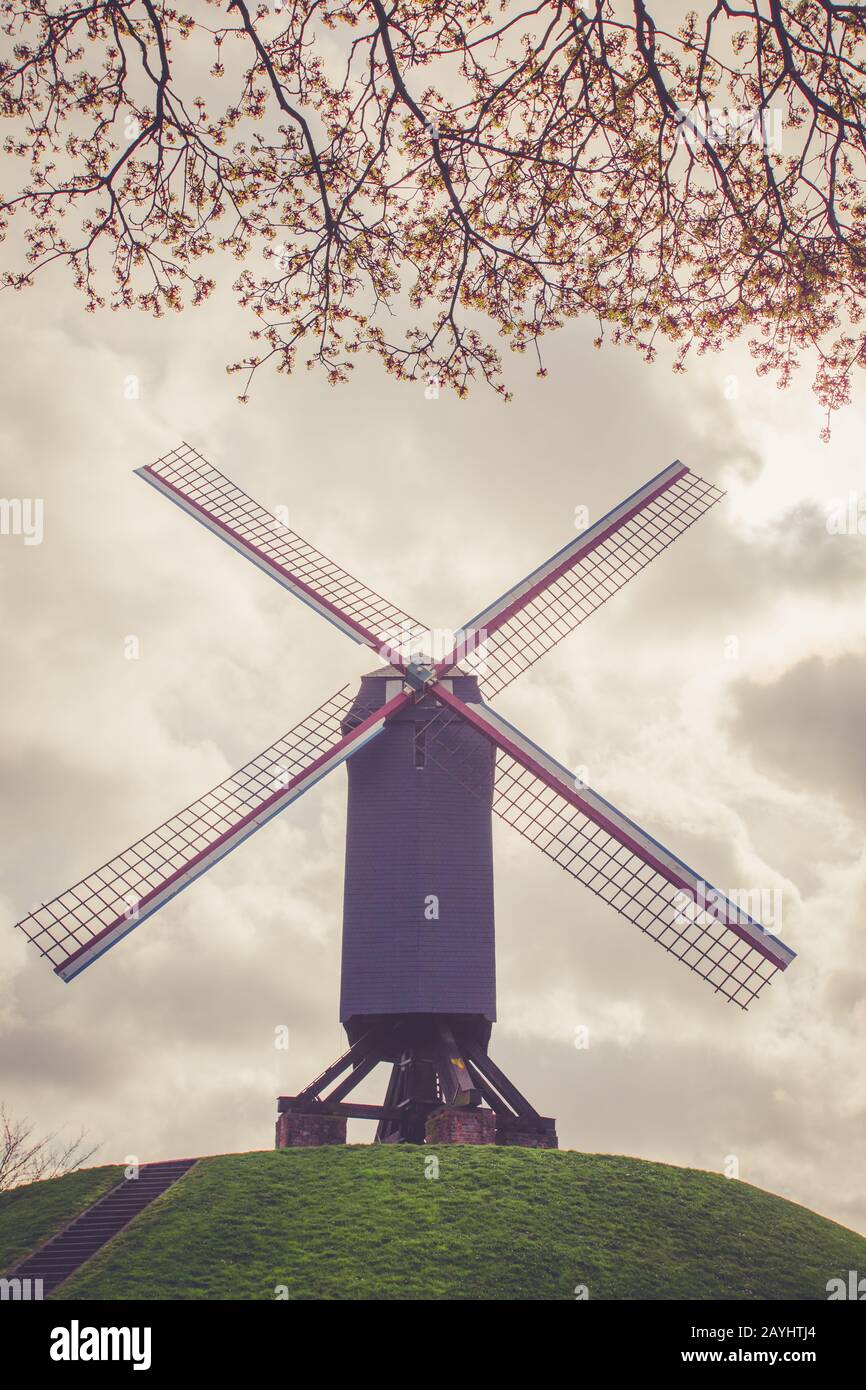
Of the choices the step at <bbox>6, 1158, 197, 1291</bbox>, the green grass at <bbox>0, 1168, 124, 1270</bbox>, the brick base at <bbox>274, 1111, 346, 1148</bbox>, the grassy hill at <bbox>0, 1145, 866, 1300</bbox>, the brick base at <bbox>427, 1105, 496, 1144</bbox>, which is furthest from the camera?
the brick base at <bbox>274, 1111, 346, 1148</bbox>

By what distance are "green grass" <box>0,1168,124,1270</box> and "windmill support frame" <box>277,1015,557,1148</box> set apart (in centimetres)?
371

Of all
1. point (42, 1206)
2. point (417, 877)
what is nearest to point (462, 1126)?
point (417, 877)

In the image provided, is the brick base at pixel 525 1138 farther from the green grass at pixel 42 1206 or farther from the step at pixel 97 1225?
the green grass at pixel 42 1206

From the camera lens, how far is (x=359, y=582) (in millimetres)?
26719

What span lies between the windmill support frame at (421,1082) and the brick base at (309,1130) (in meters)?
0.10

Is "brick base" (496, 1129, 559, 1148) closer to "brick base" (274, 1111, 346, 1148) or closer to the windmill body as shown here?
the windmill body

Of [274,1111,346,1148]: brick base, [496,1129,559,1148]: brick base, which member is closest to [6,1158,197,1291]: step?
[274,1111,346,1148]: brick base

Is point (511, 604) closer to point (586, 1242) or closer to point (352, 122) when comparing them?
point (586, 1242)

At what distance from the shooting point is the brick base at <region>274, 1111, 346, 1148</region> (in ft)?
75.1

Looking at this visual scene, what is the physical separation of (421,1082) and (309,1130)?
231cm

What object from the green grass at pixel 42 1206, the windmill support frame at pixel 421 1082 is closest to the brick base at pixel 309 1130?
the windmill support frame at pixel 421 1082

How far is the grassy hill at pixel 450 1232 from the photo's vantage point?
17578 millimetres

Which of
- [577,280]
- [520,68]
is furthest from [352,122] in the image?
→ [577,280]
